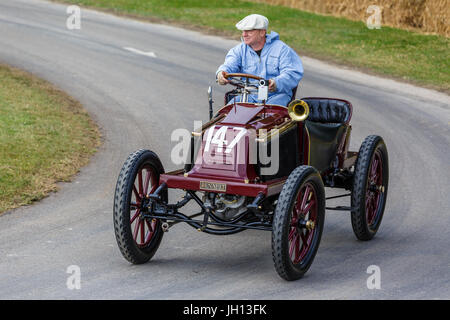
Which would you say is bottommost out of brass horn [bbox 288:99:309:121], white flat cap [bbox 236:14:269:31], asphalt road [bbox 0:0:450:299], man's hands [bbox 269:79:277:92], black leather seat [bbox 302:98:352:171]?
asphalt road [bbox 0:0:450:299]

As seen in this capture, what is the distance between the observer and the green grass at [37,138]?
1134cm

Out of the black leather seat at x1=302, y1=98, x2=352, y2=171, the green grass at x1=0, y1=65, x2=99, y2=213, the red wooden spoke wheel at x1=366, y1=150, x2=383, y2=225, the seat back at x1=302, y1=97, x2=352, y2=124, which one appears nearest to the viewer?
the black leather seat at x1=302, y1=98, x2=352, y2=171

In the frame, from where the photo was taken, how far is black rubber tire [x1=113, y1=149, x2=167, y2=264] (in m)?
8.09

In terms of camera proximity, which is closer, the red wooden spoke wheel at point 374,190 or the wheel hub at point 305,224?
the wheel hub at point 305,224

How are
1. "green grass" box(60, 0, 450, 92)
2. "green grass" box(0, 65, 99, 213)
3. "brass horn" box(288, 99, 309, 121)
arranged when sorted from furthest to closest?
"green grass" box(60, 0, 450, 92)
"green grass" box(0, 65, 99, 213)
"brass horn" box(288, 99, 309, 121)

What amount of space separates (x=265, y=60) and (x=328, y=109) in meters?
1.08

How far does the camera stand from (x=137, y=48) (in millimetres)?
21391

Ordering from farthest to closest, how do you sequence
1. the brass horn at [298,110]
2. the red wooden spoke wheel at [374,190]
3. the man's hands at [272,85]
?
the red wooden spoke wheel at [374,190] → the man's hands at [272,85] → the brass horn at [298,110]

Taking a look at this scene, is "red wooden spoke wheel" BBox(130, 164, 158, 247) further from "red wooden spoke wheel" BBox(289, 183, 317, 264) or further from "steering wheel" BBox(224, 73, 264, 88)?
"red wooden spoke wheel" BBox(289, 183, 317, 264)

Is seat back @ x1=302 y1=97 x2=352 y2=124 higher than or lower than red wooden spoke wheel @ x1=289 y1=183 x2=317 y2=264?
higher

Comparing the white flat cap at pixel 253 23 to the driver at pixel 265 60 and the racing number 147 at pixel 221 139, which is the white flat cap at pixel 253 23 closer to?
the driver at pixel 265 60

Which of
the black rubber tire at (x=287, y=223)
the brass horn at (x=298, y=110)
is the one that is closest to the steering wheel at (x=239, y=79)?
the brass horn at (x=298, y=110)

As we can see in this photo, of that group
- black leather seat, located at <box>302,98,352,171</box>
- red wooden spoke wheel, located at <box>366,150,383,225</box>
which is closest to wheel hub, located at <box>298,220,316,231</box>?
black leather seat, located at <box>302,98,352,171</box>
